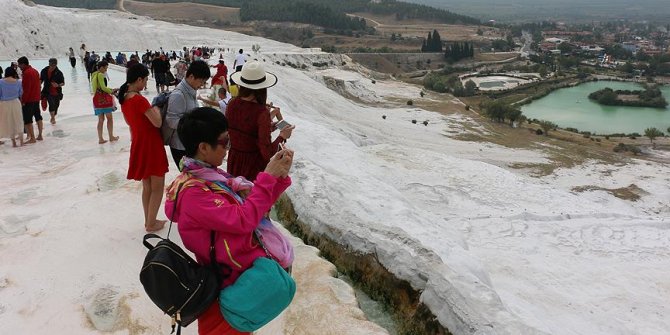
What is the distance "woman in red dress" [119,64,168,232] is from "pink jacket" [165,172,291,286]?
2571 mm

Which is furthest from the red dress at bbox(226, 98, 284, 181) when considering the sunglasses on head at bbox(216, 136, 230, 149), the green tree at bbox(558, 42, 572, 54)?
the green tree at bbox(558, 42, 572, 54)

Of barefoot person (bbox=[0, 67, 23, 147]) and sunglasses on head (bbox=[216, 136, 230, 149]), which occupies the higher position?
sunglasses on head (bbox=[216, 136, 230, 149])

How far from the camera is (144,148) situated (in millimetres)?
4727

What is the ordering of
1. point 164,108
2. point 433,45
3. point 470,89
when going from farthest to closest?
point 433,45 → point 470,89 → point 164,108

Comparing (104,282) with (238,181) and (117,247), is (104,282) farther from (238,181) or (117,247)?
(238,181)

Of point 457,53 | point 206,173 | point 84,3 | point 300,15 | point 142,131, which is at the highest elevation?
point 300,15

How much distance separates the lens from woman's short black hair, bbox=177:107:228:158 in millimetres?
2285

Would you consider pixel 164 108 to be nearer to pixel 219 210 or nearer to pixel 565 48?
pixel 219 210

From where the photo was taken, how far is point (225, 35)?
196 feet

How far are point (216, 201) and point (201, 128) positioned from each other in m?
0.37

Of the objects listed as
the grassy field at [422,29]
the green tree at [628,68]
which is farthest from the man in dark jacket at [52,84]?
the grassy field at [422,29]

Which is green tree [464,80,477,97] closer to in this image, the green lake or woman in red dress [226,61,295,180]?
the green lake

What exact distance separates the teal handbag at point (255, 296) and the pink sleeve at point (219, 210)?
0.21m

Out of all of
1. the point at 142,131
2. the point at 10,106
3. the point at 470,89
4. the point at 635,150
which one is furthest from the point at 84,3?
the point at 142,131
